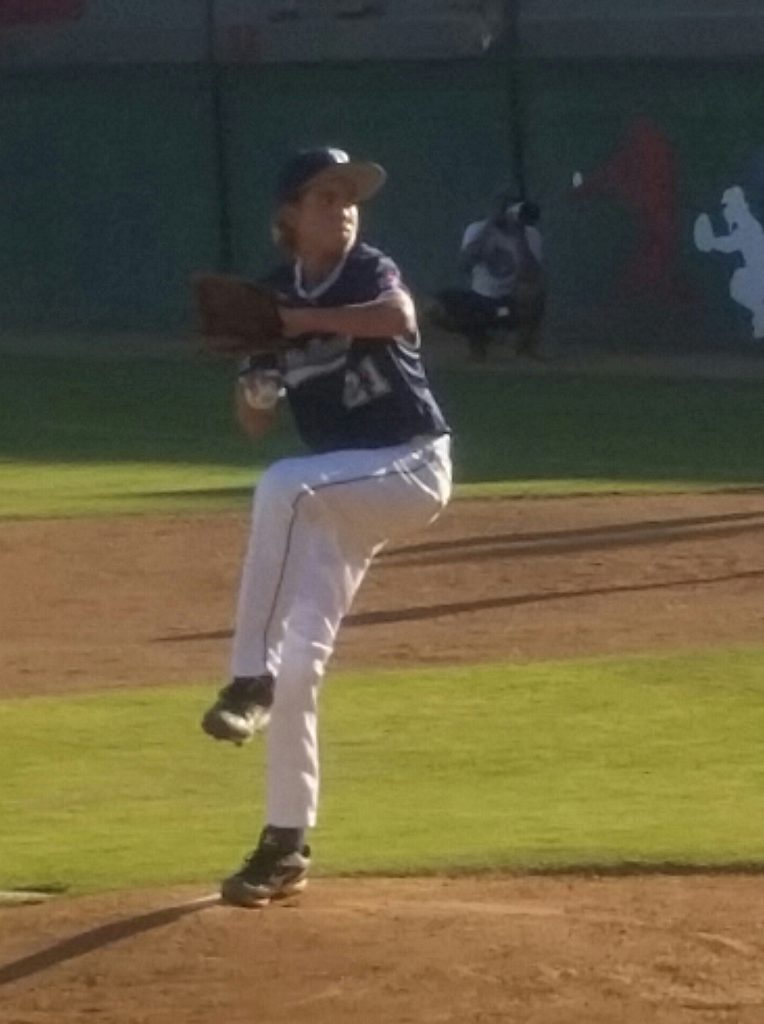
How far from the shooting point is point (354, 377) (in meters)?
6.31

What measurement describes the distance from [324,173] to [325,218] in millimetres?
103

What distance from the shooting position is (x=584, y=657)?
10562mm

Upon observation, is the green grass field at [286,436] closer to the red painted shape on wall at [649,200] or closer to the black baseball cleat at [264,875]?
the red painted shape on wall at [649,200]

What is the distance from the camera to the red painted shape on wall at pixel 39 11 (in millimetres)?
29484

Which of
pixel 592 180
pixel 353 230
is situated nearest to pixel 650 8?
pixel 592 180

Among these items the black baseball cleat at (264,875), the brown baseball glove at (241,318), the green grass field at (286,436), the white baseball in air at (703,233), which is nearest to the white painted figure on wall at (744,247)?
the white baseball in air at (703,233)

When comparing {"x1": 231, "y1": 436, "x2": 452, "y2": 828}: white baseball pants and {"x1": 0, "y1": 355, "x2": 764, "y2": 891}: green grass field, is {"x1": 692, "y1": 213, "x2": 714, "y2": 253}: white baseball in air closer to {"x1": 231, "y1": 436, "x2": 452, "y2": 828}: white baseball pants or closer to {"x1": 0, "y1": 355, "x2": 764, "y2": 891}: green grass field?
{"x1": 0, "y1": 355, "x2": 764, "y2": 891}: green grass field

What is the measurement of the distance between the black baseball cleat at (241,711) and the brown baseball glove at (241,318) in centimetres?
74

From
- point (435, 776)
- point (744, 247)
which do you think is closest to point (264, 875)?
point (435, 776)

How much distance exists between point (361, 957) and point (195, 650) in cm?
506

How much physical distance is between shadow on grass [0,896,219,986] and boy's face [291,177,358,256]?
1516mm

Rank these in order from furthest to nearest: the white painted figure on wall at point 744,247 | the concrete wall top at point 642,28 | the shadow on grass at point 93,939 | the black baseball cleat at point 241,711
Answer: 1. the concrete wall top at point 642,28
2. the white painted figure on wall at point 744,247
3. the black baseball cleat at point 241,711
4. the shadow on grass at point 93,939

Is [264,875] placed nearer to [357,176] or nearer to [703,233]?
[357,176]

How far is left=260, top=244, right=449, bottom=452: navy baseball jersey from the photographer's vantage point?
248 inches
